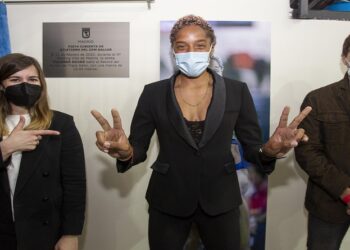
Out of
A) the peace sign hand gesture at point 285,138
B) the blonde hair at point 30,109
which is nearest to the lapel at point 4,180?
the blonde hair at point 30,109

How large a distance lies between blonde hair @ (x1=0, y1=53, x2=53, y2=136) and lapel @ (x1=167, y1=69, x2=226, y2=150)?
59 cm

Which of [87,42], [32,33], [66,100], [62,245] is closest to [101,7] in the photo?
[87,42]

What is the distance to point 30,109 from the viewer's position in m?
1.56

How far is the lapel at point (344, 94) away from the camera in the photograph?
1698mm

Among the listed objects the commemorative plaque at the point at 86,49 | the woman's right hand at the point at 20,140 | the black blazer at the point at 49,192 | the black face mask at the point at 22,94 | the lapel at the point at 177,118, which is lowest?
the black blazer at the point at 49,192

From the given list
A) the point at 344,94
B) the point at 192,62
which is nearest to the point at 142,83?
the point at 192,62

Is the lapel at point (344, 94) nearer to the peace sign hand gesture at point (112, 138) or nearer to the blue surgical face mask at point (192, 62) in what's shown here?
the blue surgical face mask at point (192, 62)

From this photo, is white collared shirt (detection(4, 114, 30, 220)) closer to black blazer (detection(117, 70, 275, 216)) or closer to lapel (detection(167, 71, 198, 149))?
black blazer (detection(117, 70, 275, 216))

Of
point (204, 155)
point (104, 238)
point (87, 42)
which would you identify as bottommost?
point (104, 238)

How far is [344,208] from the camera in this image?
1701mm

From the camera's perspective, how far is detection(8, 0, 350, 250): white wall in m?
2.17

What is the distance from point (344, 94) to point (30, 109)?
1588 mm

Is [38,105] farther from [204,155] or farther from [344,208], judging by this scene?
[344,208]

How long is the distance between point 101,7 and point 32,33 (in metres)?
0.51
